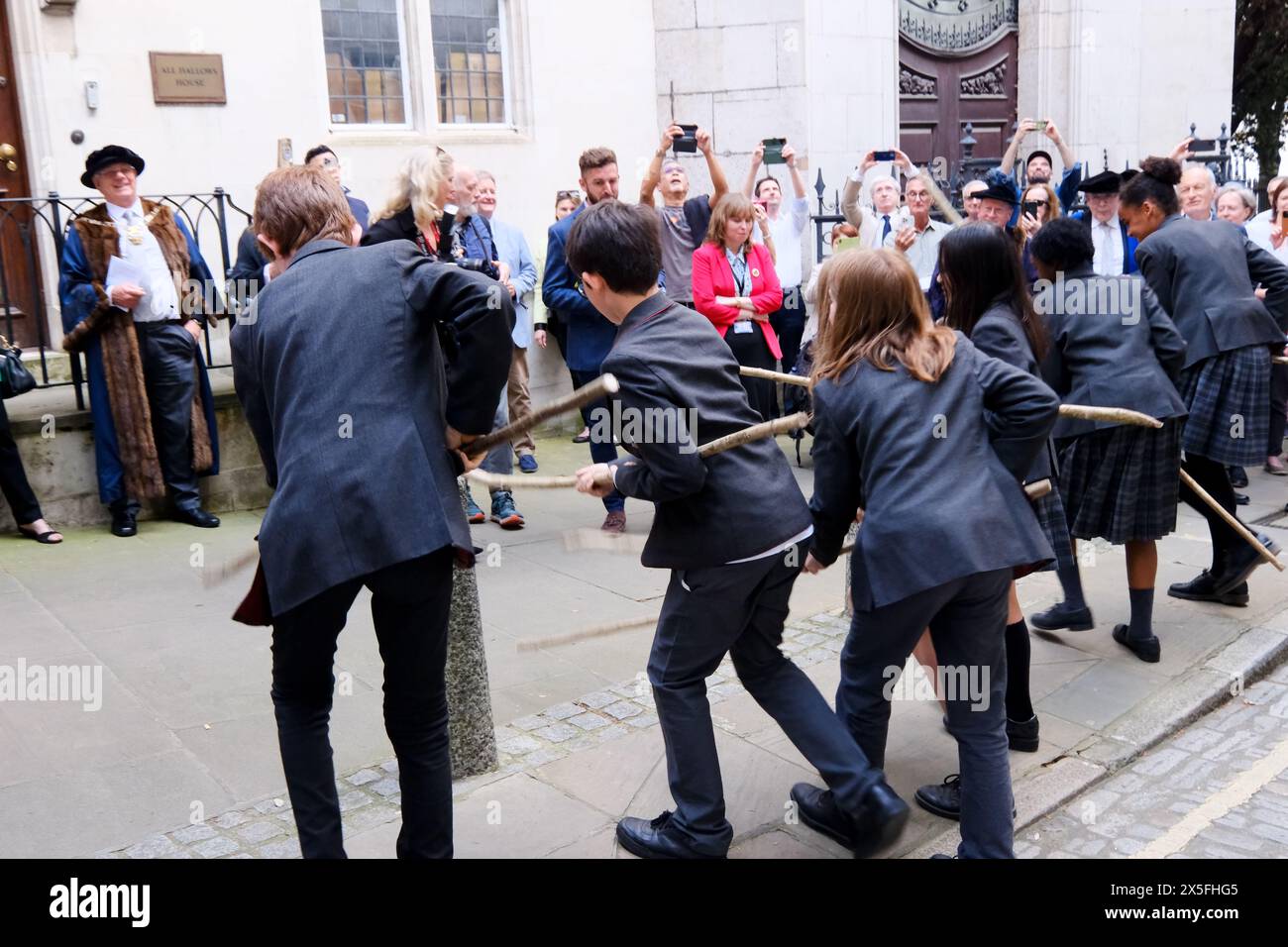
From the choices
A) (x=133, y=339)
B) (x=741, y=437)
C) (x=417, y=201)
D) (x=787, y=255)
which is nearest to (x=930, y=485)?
(x=741, y=437)

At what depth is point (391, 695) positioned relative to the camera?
330cm

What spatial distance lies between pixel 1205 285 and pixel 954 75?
7.29 m

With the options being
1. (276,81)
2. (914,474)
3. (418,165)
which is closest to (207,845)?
(914,474)

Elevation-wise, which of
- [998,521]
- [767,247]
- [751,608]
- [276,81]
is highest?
[276,81]

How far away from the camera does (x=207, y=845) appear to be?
12.3 ft

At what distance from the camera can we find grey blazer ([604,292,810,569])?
3.23m

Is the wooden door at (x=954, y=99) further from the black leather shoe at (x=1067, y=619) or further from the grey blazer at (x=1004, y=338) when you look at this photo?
the grey blazer at (x=1004, y=338)

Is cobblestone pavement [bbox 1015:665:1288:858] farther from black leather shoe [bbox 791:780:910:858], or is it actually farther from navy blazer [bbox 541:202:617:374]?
navy blazer [bbox 541:202:617:374]

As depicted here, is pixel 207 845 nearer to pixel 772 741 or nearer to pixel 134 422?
pixel 772 741

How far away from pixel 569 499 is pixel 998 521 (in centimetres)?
512

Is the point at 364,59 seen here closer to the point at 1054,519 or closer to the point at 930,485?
the point at 1054,519

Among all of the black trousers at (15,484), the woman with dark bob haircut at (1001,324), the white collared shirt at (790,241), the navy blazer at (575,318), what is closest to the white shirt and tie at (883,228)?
the white collared shirt at (790,241)

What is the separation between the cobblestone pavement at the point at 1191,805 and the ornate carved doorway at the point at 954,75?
28.1 ft

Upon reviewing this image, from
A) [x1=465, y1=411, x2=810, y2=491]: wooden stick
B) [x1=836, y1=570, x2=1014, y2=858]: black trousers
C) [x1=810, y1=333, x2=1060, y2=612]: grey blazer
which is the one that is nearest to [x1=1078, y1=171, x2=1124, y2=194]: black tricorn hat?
[x1=810, y1=333, x2=1060, y2=612]: grey blazer
